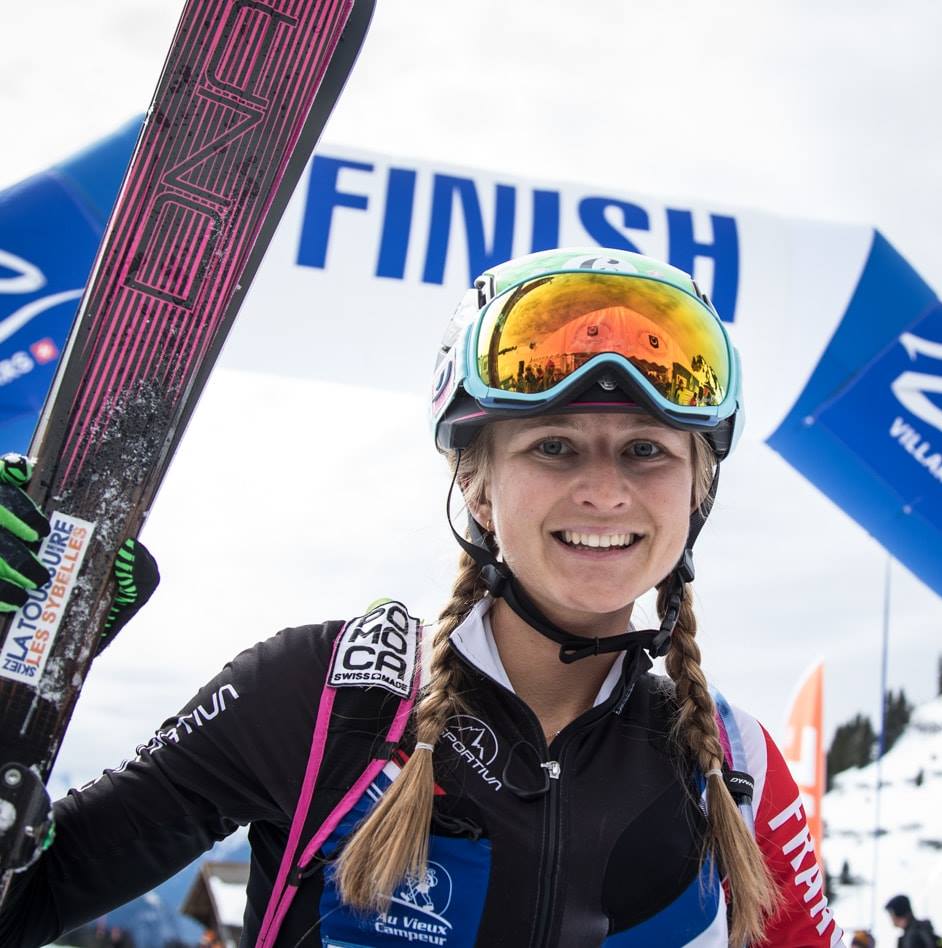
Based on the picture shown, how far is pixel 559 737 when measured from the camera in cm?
203

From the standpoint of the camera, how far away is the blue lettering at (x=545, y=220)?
6656 mm

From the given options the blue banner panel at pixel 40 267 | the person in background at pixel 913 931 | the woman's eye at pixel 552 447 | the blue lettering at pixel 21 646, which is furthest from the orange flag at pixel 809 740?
the blue lettering at pixel 21 646

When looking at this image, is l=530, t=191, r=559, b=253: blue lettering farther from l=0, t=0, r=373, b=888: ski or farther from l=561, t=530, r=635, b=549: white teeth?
l=561, t=530, r=635, b=549: white teeth

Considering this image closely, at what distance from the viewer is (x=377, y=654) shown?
208cm

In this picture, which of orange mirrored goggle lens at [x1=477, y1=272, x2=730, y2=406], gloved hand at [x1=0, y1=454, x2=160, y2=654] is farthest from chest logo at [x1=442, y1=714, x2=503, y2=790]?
gloved hand at [x1=0, y1=454, x2=160, y2=654]

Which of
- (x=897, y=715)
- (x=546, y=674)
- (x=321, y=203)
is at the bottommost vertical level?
(x=546, y=674)

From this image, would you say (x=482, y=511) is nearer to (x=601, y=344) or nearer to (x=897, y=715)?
(x=601, y=344)

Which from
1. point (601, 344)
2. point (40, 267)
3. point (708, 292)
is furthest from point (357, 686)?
point (708, 292)

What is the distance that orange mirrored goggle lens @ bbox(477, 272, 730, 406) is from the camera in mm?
2215

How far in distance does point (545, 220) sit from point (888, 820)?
310 ft

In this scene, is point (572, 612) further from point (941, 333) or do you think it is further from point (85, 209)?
point (941, 333)

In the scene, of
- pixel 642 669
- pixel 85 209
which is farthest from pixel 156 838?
pixel 85 209

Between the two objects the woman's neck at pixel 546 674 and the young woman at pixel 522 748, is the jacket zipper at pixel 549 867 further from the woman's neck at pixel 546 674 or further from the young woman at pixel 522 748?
the woman's neck at pixel 546 674

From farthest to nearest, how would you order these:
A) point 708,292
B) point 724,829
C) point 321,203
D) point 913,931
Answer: point 913,931 → point 321,203 → point 708,292 → point 724,829
